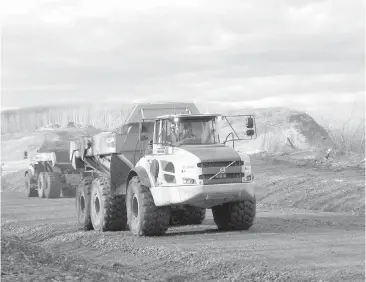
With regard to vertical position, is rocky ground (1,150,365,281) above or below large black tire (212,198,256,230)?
below

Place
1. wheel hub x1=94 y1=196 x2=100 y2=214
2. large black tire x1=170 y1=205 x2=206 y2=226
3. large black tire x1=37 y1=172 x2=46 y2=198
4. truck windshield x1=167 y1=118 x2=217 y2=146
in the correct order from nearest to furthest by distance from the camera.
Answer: truck windshield x1=167 y1=118 x2=217 y2=146 < wheel hub x1=94 y1=196 x2=100 y2=214 < large black tire x1=170 y1=205 x2=206 y2=226 < large black tire x1=37 y1=172 x2=46 y2=198

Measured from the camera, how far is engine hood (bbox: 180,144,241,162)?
16.2 meters

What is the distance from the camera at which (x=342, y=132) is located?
43219mm

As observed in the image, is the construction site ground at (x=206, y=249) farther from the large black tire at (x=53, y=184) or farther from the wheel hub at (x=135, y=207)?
the large black tire at (x=53, y=184)

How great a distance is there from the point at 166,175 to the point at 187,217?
3.15 metres

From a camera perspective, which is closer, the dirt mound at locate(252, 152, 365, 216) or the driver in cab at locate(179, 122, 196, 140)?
the driver in cab at locate(179, 122, 196, 140)

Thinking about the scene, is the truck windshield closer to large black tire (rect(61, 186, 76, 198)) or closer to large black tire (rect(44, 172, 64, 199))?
large black tire (rect(44, 172, 64, 199))

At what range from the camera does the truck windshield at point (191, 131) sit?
668 inches

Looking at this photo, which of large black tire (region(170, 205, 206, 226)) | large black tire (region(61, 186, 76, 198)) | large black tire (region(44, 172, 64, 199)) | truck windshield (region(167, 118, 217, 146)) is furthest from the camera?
large black tire (region(61, 186, 76, 198))

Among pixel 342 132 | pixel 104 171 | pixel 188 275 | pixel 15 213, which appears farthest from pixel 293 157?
pixel 188 275

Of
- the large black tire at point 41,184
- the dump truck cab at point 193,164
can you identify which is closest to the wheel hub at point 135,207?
the dump truck cab at point 193,164

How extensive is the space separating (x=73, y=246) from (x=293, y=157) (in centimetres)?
2764

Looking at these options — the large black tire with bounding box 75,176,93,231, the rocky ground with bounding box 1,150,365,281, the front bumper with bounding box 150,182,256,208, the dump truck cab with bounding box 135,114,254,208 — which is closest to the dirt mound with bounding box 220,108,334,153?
the rocky ground with bounding box 1,150,365,281

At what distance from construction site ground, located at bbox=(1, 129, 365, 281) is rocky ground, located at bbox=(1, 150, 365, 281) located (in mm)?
15
